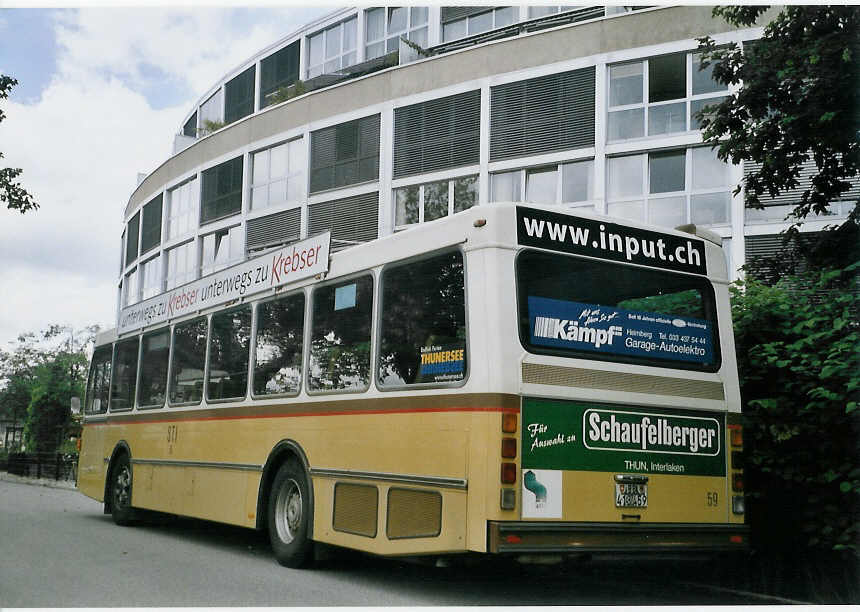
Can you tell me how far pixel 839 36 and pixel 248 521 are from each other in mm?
7306

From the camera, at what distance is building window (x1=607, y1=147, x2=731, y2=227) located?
83.9 ft

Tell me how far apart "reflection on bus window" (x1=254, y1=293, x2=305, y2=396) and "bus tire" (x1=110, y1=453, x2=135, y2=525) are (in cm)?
436

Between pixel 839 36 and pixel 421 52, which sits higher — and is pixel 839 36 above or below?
below

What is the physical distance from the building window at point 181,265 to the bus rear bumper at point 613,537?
3285 cm

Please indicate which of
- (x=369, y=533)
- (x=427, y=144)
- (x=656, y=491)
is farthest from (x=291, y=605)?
(x=427, y=144)

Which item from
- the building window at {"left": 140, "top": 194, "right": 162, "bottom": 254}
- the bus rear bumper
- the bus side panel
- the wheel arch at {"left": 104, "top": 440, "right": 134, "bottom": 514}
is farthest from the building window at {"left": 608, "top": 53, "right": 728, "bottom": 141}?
the building window at {"left": 140, "top": 194, "right": 162, "bottom": 254}

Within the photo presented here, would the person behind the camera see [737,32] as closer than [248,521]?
No

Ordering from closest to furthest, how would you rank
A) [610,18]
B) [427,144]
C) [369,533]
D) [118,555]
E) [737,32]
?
[369,533], [118,555], [737,32], [610,18], [427,144]

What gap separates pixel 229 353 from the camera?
1138cm

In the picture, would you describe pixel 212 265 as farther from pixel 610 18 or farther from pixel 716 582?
pixel 716 582

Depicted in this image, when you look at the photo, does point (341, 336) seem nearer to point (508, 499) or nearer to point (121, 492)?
point (508, 499)

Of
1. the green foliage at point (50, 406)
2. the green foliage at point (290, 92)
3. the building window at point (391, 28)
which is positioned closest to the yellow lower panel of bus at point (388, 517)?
the building window at point (391, 28)

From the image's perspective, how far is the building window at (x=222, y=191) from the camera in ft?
121

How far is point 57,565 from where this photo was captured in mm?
9609
